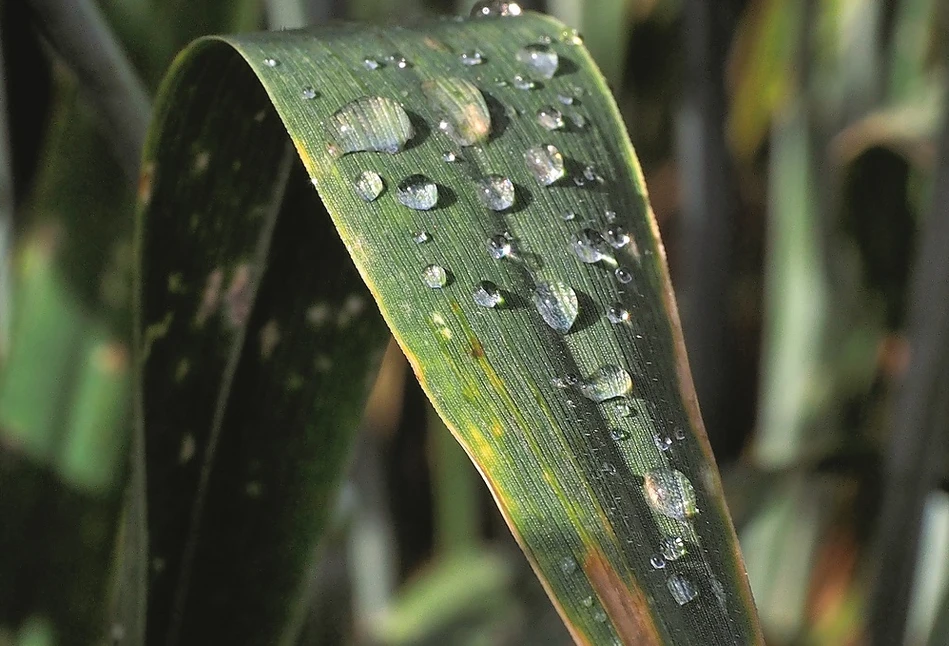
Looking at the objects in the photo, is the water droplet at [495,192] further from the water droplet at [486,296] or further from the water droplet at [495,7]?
the water droplet at [495,7]

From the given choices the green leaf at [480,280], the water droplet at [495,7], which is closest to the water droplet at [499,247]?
the green leaf at [480,280]

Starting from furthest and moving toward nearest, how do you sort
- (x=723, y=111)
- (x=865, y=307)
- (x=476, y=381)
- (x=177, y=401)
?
(x=865, y=307), (x=723, y=111), (x=177, y=401), (x=476, y=381)

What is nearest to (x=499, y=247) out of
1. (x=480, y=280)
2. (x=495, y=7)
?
(x=480, y=280)

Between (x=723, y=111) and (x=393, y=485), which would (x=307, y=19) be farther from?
(x=393, y=485)

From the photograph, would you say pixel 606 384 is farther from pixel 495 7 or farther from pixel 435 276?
pixel 495 7

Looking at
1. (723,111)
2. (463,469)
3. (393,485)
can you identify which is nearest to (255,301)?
(723,111)

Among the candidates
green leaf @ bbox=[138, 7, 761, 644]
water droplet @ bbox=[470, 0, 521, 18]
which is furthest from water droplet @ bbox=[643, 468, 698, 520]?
water droplet @ bbox=[470, 0, 521, 18]
